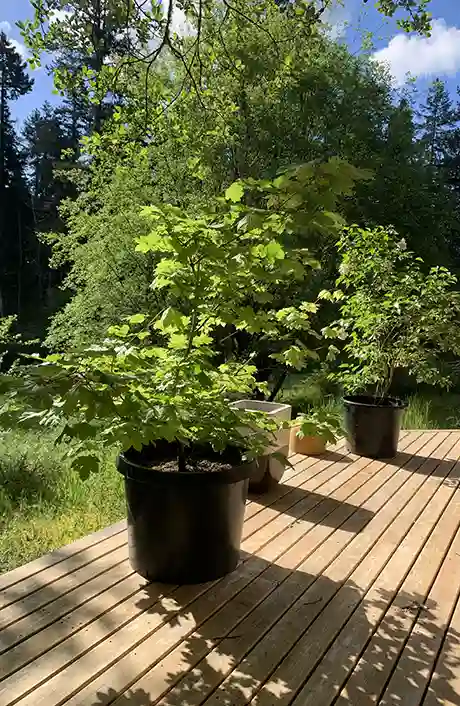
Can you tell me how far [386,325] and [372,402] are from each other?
0.56 metres

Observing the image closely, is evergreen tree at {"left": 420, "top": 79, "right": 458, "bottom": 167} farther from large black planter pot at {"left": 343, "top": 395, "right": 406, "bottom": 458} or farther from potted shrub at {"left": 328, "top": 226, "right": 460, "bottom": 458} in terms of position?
large black planter pot at {"left": 343, "top": 395, "right": 406, "bottom": 458}

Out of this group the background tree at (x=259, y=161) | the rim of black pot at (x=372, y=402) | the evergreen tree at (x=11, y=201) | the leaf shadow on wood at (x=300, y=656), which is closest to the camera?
the leaf shadow on wood at (x=300, y=656)

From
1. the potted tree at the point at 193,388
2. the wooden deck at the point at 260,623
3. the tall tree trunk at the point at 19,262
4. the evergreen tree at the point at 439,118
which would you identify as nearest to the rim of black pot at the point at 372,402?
the wooden deck at the point at 260,623

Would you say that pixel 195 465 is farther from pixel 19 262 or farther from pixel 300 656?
pixel 19 262

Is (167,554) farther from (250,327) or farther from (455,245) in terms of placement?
(455,245)

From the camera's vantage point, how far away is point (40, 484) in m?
3.47

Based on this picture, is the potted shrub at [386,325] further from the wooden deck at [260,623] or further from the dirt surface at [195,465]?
the dirt surface at [195,465]

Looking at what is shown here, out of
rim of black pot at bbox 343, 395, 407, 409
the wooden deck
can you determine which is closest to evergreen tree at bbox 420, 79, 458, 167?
rim of black pot at bbox 343, 395, 407, 409

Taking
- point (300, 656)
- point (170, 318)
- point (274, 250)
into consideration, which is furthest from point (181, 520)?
point (274, 250)

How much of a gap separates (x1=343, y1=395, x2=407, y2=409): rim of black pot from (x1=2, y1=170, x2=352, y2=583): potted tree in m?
1.88

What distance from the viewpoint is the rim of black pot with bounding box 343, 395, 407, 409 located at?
12.5 feet

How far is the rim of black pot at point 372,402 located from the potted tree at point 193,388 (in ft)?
6.17

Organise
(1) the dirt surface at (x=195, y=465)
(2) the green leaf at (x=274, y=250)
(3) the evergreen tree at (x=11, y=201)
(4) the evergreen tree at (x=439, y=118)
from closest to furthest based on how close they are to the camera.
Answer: (2) the green leaf at (x=274, y=250)
(1) the dirt surface at (x=195, y=465)
(4) the evergreen tree at (x=439, y=118)
(3) the evergreen tree at (x=11, y=201)

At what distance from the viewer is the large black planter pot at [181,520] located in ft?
6.03
